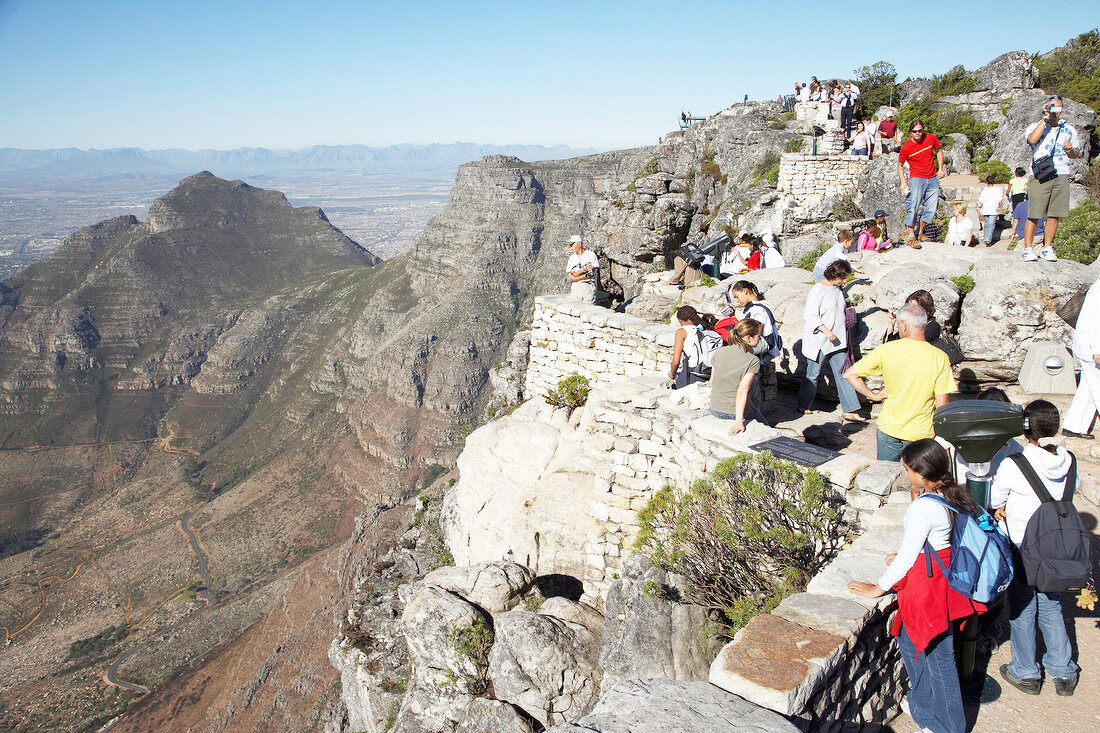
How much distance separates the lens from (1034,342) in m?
9.41

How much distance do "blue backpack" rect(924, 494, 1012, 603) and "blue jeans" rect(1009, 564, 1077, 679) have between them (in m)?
1.07

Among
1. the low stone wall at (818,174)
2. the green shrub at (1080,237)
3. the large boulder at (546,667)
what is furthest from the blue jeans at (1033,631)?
the low stone wall at (818,174)

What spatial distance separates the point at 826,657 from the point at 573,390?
28.7 feet

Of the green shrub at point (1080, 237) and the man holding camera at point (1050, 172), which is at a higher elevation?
the man holding camera at point (1050, 172)

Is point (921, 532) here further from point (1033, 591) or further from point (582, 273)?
point (582, 273)

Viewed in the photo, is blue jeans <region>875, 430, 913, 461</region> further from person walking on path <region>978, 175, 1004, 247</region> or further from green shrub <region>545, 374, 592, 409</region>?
person walking on path <region>978, 175, 1004, 247</region>

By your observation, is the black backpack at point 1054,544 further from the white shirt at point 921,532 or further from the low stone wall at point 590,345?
the low stone wall at point 590,345

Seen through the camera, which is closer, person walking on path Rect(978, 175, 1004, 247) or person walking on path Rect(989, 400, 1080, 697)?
person walking on path Rect(989, 400, 1080, 697)

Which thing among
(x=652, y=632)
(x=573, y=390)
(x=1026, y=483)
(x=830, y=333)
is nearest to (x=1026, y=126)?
(x=830, y=333)

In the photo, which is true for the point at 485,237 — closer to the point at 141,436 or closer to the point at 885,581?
the point at 141,436

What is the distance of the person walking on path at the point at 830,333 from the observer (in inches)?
350

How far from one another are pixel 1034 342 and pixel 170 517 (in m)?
97.7

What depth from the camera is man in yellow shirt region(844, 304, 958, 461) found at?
20.8ft

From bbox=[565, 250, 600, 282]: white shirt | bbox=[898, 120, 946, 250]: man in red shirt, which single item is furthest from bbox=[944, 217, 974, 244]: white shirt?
bbox=[565, 250, 600, 282]: white shirt
